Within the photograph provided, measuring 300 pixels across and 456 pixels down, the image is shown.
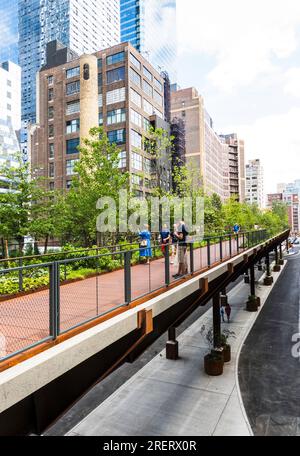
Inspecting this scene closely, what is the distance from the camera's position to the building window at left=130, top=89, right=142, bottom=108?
56.8m

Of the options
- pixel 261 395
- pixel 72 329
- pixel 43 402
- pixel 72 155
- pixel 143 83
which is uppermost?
pixel 143 83

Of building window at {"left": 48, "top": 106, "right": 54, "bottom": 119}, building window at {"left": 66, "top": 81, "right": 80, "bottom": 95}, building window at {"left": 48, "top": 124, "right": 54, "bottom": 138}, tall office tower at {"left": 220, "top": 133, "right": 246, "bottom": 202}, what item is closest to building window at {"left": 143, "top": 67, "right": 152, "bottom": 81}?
building window at {"left": 66, "top": 81, "right": 80, "bottom": 95}

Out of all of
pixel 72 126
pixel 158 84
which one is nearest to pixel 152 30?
pixel 158 84

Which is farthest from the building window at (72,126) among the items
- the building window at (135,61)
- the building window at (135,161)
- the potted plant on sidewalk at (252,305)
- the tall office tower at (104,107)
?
the potted plant on sidewalk at (252,305)

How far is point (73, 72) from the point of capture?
61.6m

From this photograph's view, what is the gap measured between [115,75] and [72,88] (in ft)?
30.1

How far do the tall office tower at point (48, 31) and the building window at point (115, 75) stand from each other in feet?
435

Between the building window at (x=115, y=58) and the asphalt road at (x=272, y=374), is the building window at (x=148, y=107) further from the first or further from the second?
the asphalt road at (x=272, y=374)

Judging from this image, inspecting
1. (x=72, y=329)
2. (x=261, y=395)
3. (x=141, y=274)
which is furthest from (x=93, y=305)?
(x=261, y=395)

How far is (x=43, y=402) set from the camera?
16.8ft

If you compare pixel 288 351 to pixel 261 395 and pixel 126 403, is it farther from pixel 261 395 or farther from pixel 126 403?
pixel 126 403

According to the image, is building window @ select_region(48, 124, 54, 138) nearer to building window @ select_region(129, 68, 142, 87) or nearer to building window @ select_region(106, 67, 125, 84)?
building window @ select_region(106, 67, 125, 84)

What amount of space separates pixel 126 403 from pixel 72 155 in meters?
52.0
